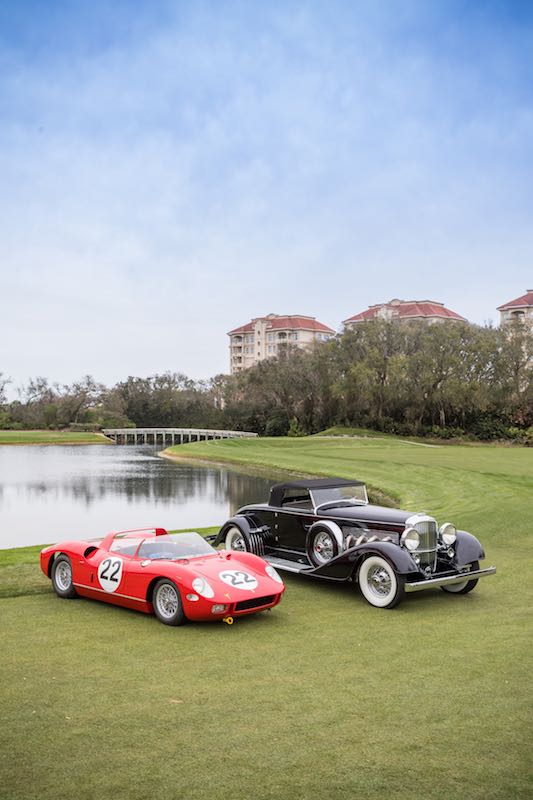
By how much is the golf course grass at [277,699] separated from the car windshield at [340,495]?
136 centimetres

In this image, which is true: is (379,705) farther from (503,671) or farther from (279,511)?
(279,511)

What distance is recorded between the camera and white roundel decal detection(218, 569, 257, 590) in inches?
341

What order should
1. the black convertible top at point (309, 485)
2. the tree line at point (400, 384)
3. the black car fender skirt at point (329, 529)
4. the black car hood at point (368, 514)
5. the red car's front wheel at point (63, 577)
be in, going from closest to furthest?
the red car's front wheel at point (63, 577), the black car hood at point (368, 514), the black car fender skirt at point (329, 529), the black convertible top at point (309, 485), the tree line at point (400, 384)

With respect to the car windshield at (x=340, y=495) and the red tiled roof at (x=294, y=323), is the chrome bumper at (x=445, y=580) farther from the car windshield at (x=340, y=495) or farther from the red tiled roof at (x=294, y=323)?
the red tiled roof at (x=294, y=323)

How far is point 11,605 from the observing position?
31.8ft

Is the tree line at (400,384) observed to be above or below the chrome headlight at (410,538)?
above

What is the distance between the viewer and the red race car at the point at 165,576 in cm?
845

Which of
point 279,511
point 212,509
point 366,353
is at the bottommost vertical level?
point 212,509

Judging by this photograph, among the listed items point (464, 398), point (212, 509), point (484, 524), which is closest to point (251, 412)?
point (464, 398)

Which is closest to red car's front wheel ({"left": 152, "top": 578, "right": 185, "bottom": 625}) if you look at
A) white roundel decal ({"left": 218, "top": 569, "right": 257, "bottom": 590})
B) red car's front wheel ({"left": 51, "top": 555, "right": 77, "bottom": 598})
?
white roundel decal ({"left": 218, "top": 569, "right": 257, "bottom": 590})

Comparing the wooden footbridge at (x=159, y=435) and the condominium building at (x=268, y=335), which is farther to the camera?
the condominium building at (x=268, y=335)

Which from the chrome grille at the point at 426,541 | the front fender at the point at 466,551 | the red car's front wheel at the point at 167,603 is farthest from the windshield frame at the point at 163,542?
the front fender at the point at 466,551

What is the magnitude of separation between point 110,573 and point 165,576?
104 centimetres

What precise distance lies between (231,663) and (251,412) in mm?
80287
